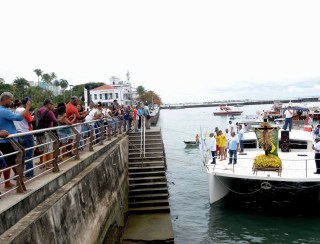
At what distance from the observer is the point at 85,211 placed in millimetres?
8680

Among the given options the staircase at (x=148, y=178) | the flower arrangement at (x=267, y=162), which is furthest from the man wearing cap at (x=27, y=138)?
the flower arrangement at (x=267, y=162)

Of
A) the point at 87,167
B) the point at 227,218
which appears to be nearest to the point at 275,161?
the point at 227,218

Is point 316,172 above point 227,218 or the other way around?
above

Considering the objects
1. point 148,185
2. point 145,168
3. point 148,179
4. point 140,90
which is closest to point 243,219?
point 148,185

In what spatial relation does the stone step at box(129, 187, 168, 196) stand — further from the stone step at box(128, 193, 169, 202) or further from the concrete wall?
the concrete wall

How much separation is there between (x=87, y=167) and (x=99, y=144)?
12.6 ft

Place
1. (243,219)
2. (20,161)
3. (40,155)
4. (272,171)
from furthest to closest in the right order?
(272,171)
(243,219)
(40,155)
(20,161)

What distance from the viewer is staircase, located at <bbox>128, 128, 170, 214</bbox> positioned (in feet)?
48.2

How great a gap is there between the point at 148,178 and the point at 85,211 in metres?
7.48

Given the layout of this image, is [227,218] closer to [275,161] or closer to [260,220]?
[260,220]

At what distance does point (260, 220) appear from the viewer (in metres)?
14.6

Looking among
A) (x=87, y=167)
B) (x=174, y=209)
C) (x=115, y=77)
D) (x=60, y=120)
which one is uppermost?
(x=115, y=77)

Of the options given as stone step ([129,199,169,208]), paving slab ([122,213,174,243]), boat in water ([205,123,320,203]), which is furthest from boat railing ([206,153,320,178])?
paving slab ([122,213,174,243])

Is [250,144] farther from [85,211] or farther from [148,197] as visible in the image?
[85,211]
